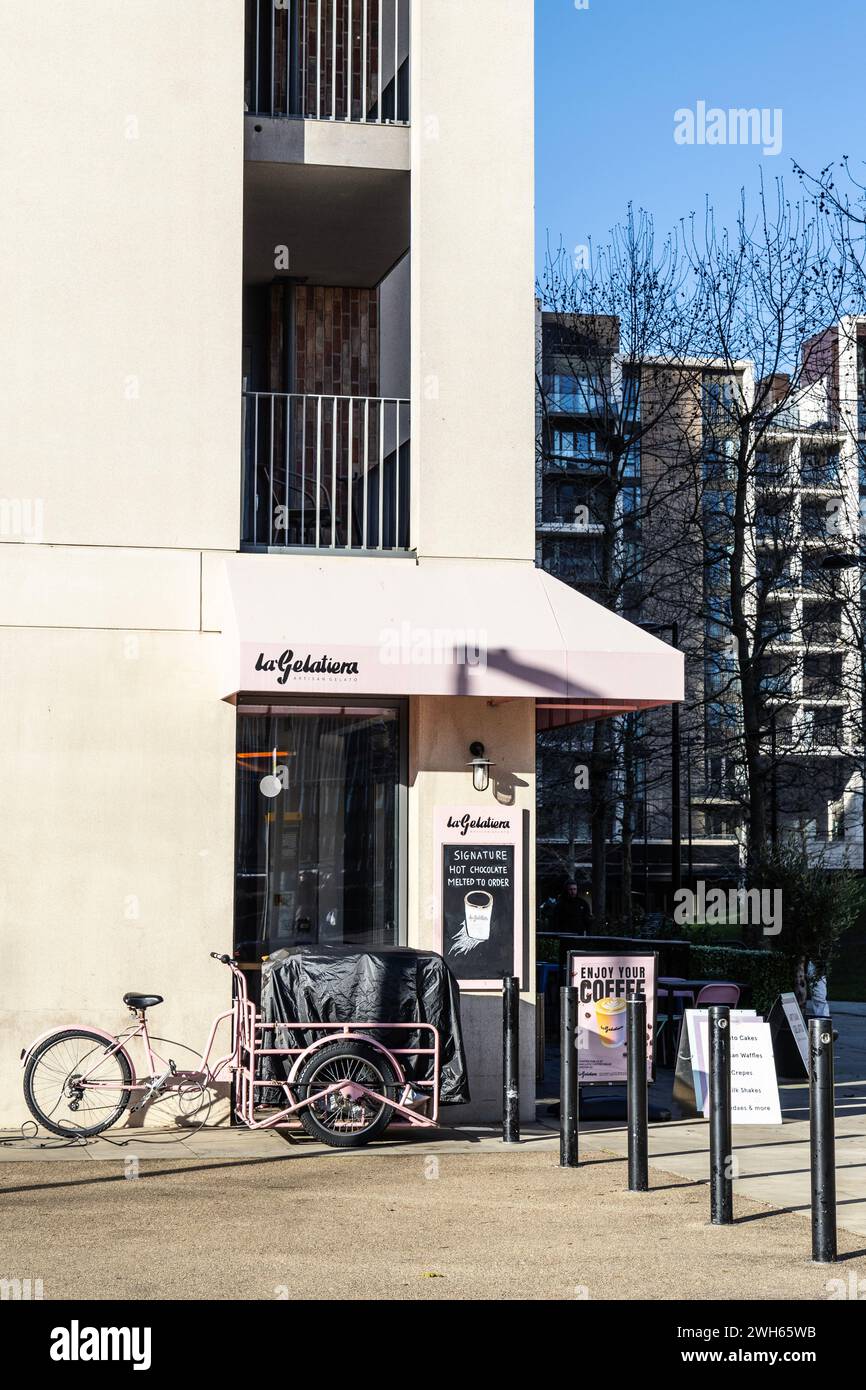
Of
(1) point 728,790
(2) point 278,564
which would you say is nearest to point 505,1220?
(2) point 278,564

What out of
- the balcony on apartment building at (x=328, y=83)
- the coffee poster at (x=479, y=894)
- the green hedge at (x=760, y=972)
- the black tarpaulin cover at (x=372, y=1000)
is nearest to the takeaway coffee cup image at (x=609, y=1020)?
the coffee poster at (x=479, y=894)

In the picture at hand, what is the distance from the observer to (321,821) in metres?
13.0

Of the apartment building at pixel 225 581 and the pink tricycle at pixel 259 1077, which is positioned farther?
the apartment building at pixel 225 581

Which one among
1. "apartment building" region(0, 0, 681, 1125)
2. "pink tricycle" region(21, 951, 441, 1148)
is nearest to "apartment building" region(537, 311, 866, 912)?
"apartment building" region(0, 0, 681, 1125)

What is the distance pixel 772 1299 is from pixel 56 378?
872cm

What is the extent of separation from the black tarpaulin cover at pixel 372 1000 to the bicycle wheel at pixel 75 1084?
124cm

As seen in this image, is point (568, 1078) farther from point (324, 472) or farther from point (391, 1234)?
point (324, 472)

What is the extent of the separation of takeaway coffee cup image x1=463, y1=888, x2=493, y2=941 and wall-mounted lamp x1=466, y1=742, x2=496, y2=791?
817 millimetres

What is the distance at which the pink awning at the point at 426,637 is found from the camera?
11.8m

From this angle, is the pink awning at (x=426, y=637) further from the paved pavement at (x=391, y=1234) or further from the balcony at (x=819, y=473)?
the balcony at (x=819, y=473)

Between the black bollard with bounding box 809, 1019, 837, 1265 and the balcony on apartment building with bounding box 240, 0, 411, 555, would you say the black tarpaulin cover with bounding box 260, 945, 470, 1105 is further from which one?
the black bollard with bounding box 809, 1019, 837, 1265

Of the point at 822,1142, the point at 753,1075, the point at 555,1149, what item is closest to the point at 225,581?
the point at 555,1149

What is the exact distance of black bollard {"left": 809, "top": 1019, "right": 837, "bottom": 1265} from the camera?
7.62 metres
